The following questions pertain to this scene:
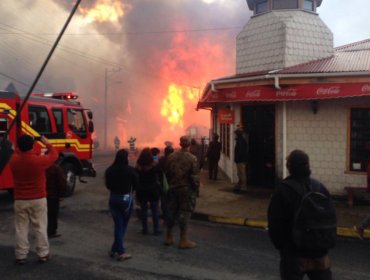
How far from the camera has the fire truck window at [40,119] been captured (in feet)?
32.2

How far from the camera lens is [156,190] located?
6746 millimetres

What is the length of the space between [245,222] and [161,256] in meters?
2.54

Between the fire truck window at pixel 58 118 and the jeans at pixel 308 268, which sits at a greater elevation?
the fire truck window at pixel 58 118

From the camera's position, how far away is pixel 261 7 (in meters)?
13.3

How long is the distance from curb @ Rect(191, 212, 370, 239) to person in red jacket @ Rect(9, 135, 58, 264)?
361 centimetres

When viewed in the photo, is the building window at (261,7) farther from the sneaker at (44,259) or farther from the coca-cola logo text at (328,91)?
the sneaker at (44,259)

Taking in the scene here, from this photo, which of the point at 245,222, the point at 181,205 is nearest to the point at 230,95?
the point at 245,222

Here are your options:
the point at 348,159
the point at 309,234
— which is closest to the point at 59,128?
the point at 348,159

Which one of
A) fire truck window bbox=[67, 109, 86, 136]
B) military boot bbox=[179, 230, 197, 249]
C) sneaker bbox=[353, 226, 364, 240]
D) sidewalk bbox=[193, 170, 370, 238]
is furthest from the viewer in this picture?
fire truck window bbox=[67, 109, 86, 136]

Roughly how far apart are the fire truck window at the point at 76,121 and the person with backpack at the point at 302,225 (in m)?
8.89

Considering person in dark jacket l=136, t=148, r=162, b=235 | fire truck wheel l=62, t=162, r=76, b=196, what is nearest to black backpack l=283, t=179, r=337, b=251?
person in dark jacket l=136, t=148, r=162, b=235

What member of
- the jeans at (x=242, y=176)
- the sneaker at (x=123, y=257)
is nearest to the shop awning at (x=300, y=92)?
the jeans at (x=242, y=176)

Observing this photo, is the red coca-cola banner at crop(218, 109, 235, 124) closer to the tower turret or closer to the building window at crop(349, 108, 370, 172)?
the tower turret

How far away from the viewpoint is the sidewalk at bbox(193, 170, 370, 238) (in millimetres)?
7660
